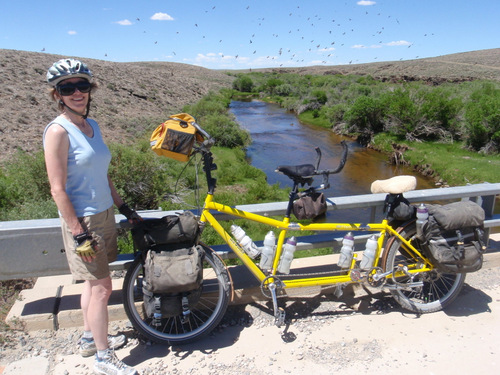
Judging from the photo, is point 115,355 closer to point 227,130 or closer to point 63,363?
point 63,363

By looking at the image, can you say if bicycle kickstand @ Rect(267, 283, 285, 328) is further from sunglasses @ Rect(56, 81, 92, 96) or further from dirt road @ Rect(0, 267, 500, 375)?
sunglasses @ Rect(56, 81, 92, 96)

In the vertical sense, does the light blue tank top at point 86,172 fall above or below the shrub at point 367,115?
above

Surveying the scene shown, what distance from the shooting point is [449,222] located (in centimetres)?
357

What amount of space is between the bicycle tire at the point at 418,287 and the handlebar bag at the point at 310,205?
2.85 feet

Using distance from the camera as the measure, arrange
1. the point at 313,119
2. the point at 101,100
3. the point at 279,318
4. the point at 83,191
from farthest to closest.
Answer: the point at 313,119, the point at 101,100, the point at 279,318, the point at 83,191

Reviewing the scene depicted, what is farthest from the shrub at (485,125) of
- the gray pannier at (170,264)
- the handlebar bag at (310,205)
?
the gray pannier at (170,264)

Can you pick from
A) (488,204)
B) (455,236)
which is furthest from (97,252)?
(488,204)

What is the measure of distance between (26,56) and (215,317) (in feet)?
99.0

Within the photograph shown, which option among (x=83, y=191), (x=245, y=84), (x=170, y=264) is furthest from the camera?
(x=245, y=84)

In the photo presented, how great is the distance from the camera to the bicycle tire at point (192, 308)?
3.36 meters

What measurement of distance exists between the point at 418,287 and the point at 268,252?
169cm

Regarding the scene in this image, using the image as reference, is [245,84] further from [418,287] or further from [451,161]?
[418,287]

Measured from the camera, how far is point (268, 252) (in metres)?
3.53

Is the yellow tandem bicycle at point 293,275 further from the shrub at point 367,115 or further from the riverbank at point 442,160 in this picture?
the shrub at point 367,115
